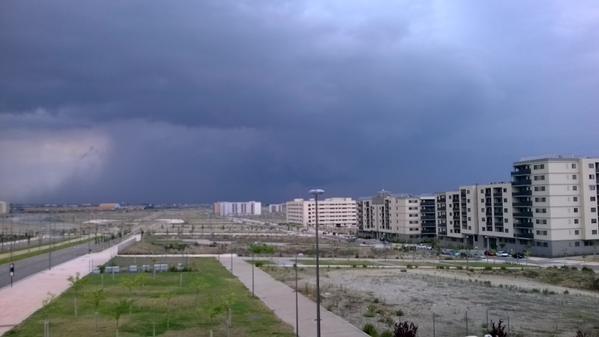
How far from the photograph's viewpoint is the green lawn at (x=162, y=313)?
25.3m

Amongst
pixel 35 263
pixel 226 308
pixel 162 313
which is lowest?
pixel 35 263

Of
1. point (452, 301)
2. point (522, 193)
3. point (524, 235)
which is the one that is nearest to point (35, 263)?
point (452, 301)

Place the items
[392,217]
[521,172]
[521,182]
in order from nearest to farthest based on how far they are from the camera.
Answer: [521,182]
[521,172]
[392,217]

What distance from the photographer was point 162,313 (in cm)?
2998

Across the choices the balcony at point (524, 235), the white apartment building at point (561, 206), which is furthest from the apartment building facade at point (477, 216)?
the white apartment building at point (561, 206)

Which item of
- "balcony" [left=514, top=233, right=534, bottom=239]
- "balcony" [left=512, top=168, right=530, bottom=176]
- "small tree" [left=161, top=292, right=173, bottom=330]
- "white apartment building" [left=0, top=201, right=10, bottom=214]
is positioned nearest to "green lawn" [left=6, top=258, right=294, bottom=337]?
"small tree" [left=161, top=292, right=173, bottom=330]

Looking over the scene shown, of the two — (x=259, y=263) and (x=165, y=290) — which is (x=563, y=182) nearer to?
(x=259, y=263)

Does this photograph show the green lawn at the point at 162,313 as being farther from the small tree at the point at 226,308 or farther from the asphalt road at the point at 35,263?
the asphalt road at the point at 35,263

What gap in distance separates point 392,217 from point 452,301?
9134 centimetres

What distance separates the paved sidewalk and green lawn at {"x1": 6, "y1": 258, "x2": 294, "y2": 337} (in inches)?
31.0

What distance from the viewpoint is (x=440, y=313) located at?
108 ft

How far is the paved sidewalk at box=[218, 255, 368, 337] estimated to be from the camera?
2511 cm

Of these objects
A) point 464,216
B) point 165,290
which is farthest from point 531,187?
point 165,290

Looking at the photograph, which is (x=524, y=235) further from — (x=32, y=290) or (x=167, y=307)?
(x=32, y=290)
